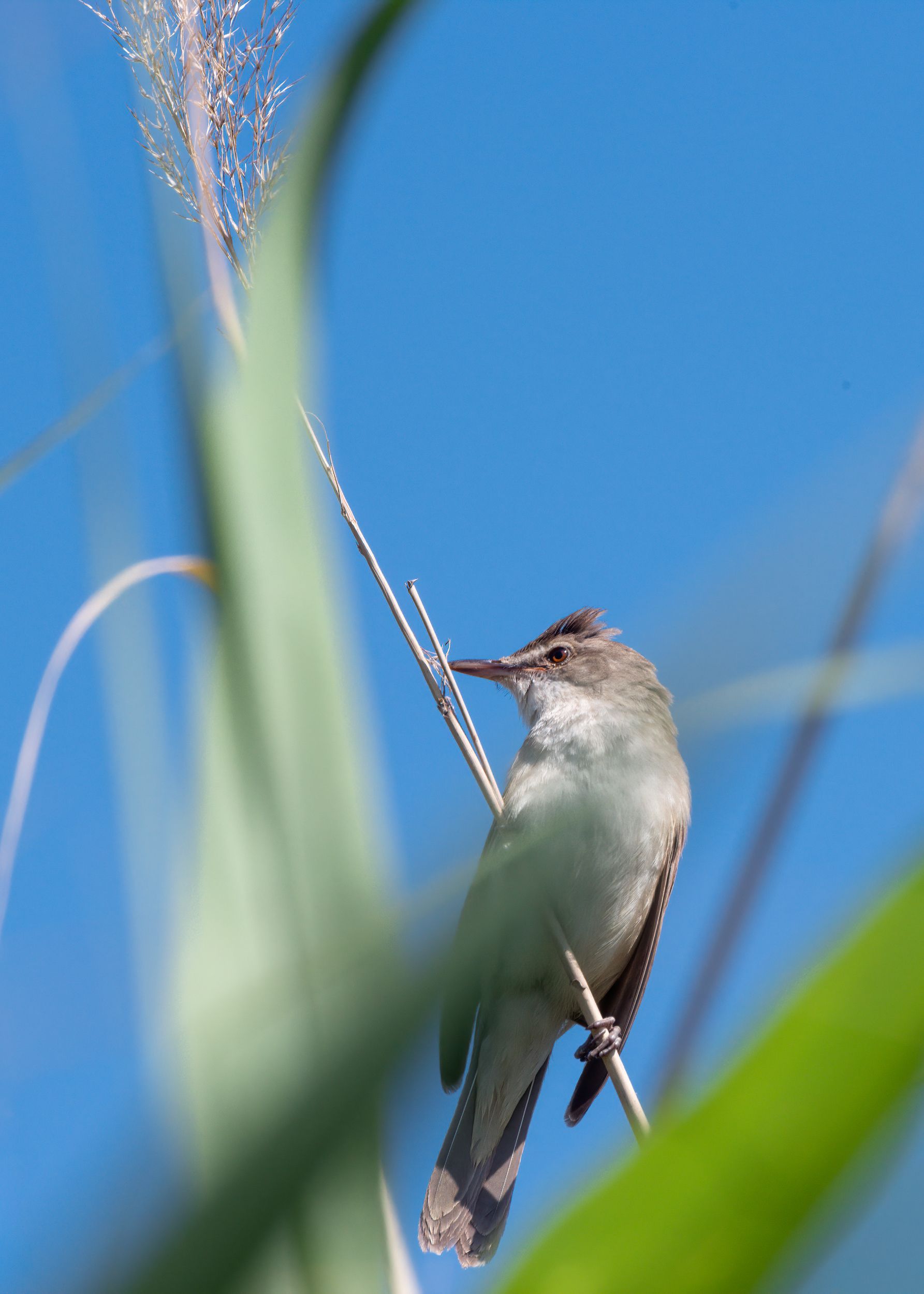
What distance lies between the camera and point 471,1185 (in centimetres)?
458

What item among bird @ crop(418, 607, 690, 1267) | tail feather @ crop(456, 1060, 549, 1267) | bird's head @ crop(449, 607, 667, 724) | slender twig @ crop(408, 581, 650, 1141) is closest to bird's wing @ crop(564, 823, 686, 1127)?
bird @ crop(418, 607, 690, 1267)

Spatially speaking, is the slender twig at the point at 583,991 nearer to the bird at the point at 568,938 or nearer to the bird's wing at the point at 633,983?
the bird at the point at 568,938

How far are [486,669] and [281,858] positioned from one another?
477 cm

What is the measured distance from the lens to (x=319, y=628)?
774mm

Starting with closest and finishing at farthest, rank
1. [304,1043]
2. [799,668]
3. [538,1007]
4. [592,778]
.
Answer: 1. [304,1043]
2. [799,668]
3. [592,778]
4. [538,1007]

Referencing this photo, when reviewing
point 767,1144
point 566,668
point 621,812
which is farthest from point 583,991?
point 767,1144

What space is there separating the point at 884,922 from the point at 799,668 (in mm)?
267

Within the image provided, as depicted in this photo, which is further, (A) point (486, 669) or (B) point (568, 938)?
(A) point (486, 669)

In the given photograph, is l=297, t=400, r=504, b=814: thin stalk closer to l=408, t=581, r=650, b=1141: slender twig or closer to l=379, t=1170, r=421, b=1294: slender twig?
l=408, t=581, r=650, b=1141: slender twig

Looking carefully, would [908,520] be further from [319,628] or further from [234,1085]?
[234,1085]

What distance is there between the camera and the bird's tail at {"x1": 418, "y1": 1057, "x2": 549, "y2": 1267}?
14.6ft

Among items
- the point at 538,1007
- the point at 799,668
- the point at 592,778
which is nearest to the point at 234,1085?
the point at 799,668

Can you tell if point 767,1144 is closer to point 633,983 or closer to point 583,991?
point 583,991

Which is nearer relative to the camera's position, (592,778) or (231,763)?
(231,763)
